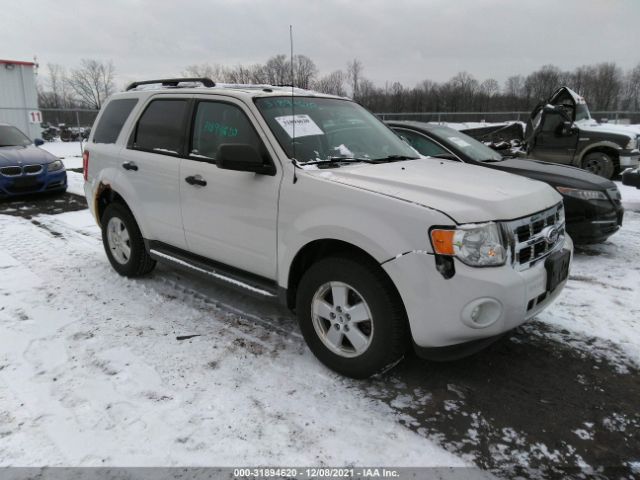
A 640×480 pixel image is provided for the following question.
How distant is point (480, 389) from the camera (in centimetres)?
308

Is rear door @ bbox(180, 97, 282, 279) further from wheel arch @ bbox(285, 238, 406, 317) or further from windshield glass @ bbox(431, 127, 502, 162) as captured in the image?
windshield glass @ bbox(431, 127, 502, 162)

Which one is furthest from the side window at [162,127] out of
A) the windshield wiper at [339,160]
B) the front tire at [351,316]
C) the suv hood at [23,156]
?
the suv hood at [23,156]

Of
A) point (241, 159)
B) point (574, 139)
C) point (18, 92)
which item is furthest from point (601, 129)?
point (18, 92)

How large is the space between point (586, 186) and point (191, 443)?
17.8 feet

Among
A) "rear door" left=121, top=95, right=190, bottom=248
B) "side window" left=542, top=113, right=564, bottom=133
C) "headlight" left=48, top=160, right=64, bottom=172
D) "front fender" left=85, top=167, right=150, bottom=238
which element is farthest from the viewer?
"side window" left=542, top=113, right=564, bottom=133

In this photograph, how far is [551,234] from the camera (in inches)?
123

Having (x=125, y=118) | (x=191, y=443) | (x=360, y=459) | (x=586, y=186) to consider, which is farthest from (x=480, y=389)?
(x=125, y=118)

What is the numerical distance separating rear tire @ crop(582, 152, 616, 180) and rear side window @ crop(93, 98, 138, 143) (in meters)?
10.6

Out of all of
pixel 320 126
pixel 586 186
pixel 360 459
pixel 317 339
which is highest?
pixel 320 126

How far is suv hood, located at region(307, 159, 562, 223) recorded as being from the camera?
2730mm

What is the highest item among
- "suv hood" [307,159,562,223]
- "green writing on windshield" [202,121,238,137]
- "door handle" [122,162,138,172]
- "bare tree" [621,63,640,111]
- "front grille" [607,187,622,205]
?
"bare tree" [621,63,640,111]

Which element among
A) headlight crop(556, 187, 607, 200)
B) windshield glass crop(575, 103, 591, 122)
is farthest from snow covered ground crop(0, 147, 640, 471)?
windshield glass crop(575, 103, 591, 122)

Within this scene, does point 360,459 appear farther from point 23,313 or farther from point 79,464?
point 23,313

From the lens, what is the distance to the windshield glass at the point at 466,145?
618 cm
